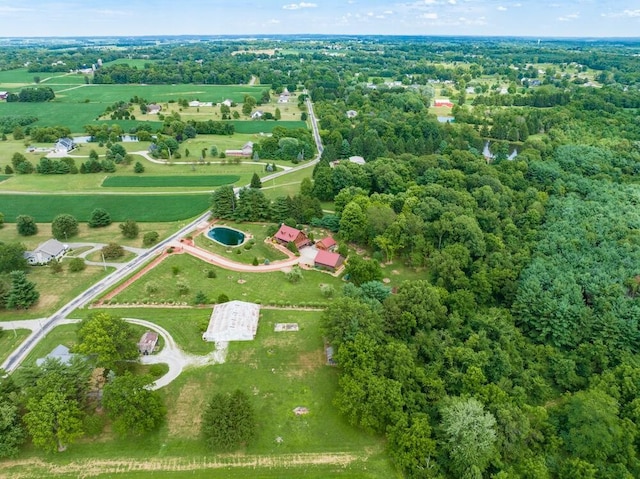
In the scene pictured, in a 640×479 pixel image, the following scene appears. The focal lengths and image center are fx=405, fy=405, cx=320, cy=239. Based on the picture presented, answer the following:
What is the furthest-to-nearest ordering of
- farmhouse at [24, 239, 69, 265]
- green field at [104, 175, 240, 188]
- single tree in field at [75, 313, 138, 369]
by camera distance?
green field at [104, 175, 240, 188] → farmhouse at [24, 239, 69, 265] → single tree in field at [75, 313, 138, 369]

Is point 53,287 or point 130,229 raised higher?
point 130,229

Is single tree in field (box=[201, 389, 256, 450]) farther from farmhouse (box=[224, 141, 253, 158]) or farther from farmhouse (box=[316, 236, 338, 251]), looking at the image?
farmhouse (box=[224, 141, 253, 158])

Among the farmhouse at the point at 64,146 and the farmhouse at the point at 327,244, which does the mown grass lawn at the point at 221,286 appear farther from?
the farmhouse at the point at 64,146

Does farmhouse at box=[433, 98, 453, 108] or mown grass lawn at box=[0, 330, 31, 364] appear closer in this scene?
mown grass lawn at box=[0, 330, 31, 364]

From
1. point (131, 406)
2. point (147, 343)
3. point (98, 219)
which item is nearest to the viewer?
point (131, 406)

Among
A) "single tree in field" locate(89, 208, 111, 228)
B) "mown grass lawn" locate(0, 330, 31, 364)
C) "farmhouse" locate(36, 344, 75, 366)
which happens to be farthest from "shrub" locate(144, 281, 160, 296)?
"single tree in field" locate(89, 208, 111, 228)

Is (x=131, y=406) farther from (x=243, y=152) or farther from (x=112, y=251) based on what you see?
(x=243, y=152)

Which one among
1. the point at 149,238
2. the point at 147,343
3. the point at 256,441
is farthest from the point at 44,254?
the point at 256,441
